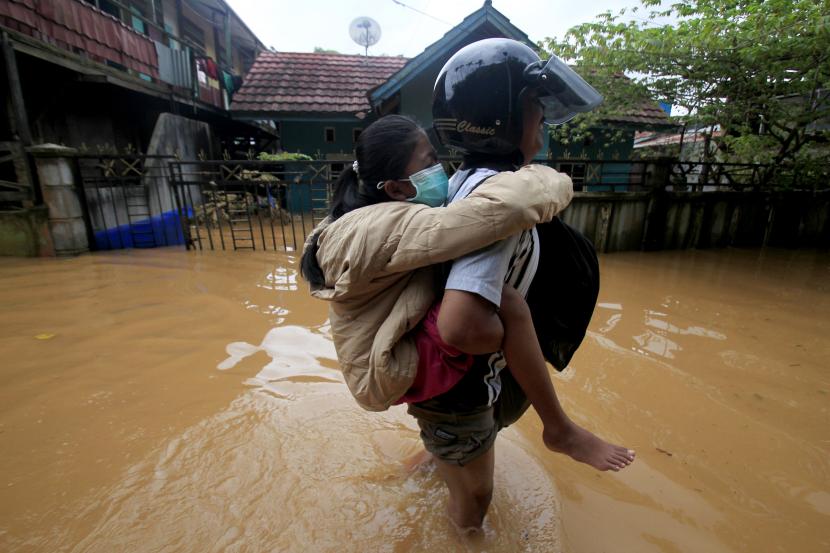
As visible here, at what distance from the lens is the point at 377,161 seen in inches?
51.0

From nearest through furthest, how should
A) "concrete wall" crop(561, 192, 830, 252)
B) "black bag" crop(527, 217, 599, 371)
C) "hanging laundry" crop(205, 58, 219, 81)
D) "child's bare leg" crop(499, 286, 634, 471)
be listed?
"child's bare leg" crop(499, 286, 634, 471) → "black bag" crop(527, 217, 599, 371) → "concrete wall" crop(561, 192, 830, 252) → "hanging laundry" crop(205, 58, 219, 81)

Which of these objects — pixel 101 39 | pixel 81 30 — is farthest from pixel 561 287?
pixel 101 39

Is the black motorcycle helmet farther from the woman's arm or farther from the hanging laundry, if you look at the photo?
the hanging laundry

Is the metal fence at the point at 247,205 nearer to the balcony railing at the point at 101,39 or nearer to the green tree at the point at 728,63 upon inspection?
the balcony railing at the point at 101,39

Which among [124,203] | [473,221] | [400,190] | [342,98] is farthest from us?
[342,98]

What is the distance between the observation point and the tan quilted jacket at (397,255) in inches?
42.2

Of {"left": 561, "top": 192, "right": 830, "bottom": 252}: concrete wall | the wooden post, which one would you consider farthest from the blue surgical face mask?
the wooden post

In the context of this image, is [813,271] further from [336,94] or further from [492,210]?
[336,94]

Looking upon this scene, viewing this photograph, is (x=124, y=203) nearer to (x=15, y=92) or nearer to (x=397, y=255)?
(x=15, y=92)

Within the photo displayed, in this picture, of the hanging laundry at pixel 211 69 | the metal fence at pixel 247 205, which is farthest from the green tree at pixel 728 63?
the hanging laundry at pixel 211 69

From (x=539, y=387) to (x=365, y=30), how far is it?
15.1m

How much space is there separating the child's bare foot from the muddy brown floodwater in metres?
0.60

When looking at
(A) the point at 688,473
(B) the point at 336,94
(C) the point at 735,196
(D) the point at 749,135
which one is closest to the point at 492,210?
(A) the point at 688,473

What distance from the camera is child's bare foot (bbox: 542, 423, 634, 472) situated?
136cm
